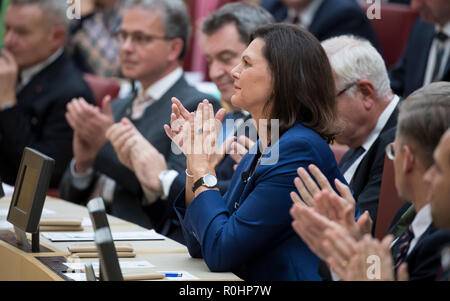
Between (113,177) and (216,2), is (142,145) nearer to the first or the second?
(113,177)

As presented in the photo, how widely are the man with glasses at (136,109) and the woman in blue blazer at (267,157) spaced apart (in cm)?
101

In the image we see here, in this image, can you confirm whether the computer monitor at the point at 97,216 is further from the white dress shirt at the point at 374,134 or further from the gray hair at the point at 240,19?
the gray hair at the point at 240,19

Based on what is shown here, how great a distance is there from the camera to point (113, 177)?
133 inches

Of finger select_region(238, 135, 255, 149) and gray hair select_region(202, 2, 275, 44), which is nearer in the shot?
finger select_region(238, 135, 255, 149)

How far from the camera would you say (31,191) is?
2305 millimetres

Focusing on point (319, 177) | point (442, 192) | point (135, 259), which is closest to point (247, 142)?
point (135, 259)

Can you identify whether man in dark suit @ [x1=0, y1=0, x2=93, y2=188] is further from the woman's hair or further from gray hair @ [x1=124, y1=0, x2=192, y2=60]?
the woman's hair

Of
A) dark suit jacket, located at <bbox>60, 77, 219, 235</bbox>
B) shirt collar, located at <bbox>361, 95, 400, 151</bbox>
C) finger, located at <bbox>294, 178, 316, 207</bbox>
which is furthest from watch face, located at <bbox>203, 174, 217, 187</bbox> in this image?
dark suit jacket, located at <bbox>60, 77, 219, 235</bbox>

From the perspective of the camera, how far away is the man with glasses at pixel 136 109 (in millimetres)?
3346

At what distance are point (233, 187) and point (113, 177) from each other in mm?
1079

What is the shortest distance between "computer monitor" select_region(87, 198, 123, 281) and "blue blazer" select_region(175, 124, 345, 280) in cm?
39

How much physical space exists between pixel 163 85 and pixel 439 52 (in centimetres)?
148

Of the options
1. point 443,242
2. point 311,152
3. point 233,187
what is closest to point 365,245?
point 443,242

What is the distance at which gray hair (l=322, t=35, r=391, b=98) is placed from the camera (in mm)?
2750
